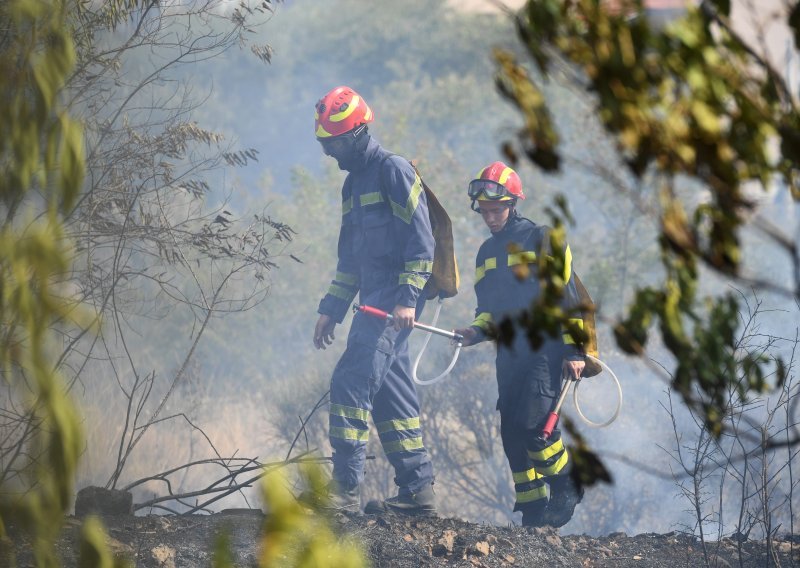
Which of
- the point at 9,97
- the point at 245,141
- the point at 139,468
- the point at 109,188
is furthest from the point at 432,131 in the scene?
the point at 9,97

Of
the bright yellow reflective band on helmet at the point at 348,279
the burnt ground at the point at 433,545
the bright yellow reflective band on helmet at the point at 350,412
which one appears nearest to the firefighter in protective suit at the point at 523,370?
the burnt ground at the point at 433,545

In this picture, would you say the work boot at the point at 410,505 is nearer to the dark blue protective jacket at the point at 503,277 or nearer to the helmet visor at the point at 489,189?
the dark blue protective jacket at the point at 503,277

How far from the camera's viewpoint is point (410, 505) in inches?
244

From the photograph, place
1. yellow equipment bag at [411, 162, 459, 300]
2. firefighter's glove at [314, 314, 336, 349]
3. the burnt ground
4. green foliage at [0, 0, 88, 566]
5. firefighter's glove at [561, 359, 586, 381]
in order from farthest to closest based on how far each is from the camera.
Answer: firefighter's glove at [314, 314, 336, 349] → yellow equipment bag at [411, 162, 459, 300] → firefighter's glove at [561, 359, 586, 381] → the burnt ground → green foliage at [0, 0, 88, 566]

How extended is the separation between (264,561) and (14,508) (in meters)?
1.10

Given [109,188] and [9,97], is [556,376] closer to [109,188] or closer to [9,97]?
[109,188]

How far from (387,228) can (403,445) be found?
4.12ft

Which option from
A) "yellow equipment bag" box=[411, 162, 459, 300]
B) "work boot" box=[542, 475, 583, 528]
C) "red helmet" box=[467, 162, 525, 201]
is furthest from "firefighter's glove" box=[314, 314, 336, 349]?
"work boot" box=[542, 475, 583, 528]

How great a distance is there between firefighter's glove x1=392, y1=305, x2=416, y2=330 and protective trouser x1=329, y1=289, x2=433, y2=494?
0.10m

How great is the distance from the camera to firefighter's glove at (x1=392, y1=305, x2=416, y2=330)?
6090 millimetres

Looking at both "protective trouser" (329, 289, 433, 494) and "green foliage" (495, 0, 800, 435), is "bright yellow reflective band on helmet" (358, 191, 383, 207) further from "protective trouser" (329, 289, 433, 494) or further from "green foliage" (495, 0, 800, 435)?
"green foliage" (495, 0, 800, 435)

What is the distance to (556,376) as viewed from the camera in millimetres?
6070

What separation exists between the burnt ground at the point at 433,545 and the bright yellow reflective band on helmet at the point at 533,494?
220mm

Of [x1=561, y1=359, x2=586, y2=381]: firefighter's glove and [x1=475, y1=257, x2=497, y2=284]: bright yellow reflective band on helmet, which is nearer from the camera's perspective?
[x1=561, y1=359, x2=586, y2=381]: firefighter's glove
